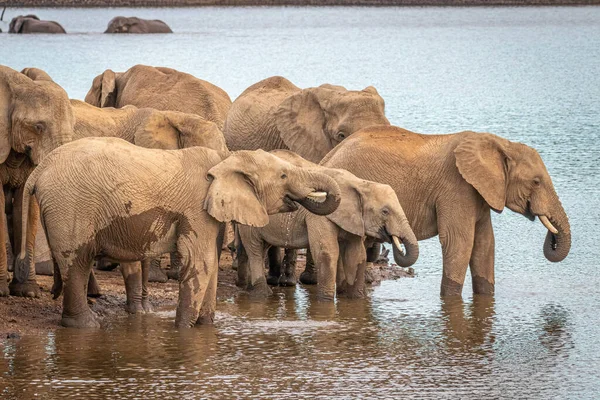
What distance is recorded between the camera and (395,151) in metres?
13.5

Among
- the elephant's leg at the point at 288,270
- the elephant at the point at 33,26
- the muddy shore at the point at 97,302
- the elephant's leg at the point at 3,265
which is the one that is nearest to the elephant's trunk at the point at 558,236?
the muddy shore at the point at 97,302

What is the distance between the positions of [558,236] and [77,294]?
4.47m

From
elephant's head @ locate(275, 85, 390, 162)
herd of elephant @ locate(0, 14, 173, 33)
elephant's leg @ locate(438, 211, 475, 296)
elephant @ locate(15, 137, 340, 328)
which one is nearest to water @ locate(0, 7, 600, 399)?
elephant's leg @ locate(438, 211, 475, 296)

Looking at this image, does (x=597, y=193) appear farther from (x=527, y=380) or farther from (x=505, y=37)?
(x=505, y=37)

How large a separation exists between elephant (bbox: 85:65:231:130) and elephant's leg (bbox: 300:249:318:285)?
3726 mm

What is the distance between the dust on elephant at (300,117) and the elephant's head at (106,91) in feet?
Result: 5.93

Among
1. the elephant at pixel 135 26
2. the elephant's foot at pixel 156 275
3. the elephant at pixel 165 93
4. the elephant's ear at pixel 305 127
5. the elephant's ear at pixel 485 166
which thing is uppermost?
the elephant at pixel 135 26

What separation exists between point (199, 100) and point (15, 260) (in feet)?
19.1

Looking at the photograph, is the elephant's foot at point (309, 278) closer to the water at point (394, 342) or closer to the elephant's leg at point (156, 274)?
the water at point (394, 342)

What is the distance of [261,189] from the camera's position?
36.4ft

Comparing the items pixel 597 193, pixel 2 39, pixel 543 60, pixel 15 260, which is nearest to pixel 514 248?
pixel 597 193

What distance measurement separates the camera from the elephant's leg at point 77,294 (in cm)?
1093

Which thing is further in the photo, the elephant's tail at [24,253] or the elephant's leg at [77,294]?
the elephant's tail at [24,253]

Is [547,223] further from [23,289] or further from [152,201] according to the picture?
[23,289]
